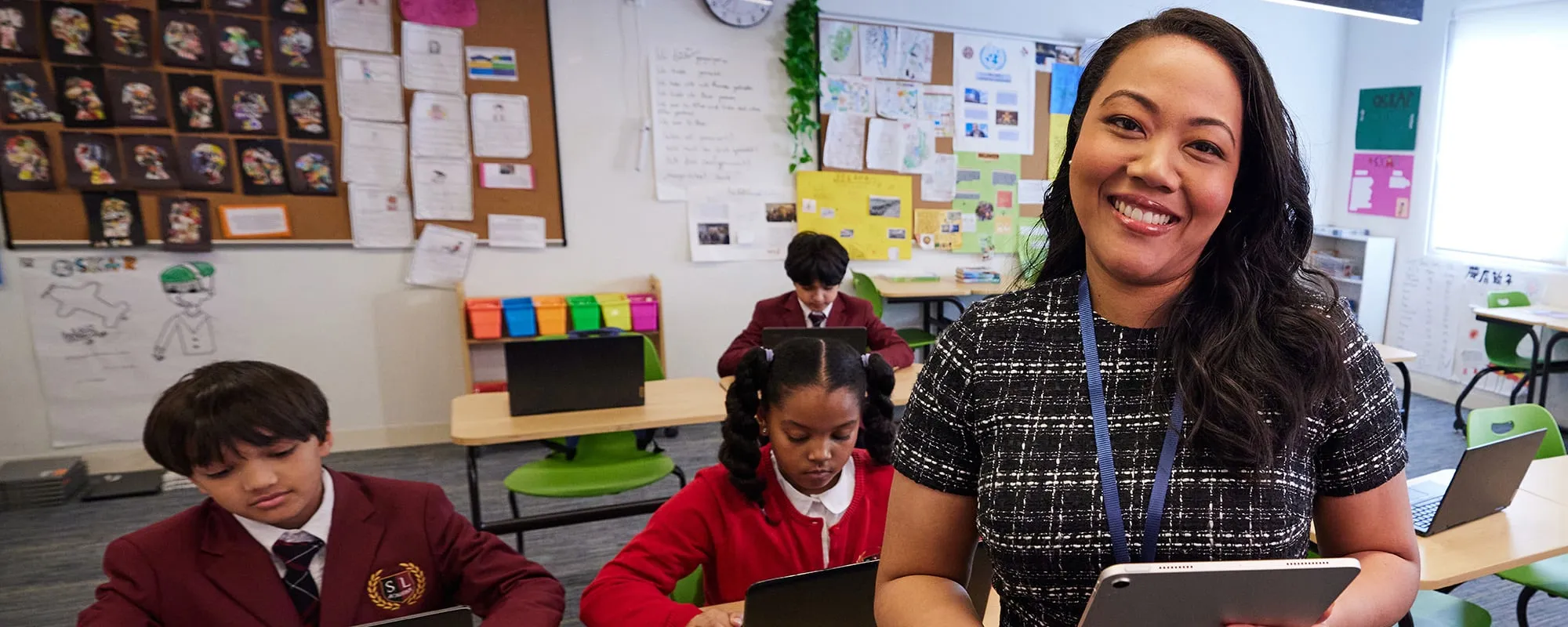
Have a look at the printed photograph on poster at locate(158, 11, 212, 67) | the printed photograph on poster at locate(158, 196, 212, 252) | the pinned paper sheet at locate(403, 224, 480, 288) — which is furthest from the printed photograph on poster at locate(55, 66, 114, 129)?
the pinned paper sheet at locate(403, 224, 480, 288)

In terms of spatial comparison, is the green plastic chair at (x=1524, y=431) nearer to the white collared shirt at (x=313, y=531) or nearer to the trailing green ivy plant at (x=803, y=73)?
the white collared shirt at (x=313, y=531)

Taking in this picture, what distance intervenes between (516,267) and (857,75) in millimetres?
2192

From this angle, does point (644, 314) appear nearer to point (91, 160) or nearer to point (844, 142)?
point (844, 142)

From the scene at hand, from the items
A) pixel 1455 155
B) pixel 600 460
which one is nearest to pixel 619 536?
pixel 600 460

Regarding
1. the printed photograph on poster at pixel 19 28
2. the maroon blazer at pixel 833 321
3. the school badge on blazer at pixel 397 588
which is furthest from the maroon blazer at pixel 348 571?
the printed photograph on poster at pixel 19 28

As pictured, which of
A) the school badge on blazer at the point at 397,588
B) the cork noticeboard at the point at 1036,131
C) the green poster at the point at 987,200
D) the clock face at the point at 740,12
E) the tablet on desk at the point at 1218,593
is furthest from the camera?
the green poster at the point at 987,200

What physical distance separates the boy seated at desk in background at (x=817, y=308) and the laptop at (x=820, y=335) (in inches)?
14.0

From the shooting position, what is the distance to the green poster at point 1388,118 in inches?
200

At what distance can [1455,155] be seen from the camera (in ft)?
15.9

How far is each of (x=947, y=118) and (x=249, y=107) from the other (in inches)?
144

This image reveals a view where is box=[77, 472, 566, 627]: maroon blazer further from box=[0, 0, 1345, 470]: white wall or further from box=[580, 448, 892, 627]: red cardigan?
box=[0, 0, 1345, 470]: white wall

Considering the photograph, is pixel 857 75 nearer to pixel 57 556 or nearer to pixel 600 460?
pixel 600 460

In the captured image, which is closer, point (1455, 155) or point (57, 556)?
point (57, 556)

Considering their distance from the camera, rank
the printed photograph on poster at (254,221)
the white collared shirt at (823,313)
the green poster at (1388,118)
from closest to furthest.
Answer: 1. the white collared shirt at (823,313)
2. the printed photograph on poster at (254,221)
3. the green poster at (1388,118)
